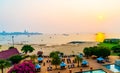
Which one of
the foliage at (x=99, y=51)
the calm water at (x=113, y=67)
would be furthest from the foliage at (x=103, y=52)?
the calm water at (x=113, y=67)

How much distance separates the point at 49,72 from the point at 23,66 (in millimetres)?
8616

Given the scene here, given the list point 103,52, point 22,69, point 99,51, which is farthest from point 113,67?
point 22,69

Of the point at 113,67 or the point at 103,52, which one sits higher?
the point at 103,52

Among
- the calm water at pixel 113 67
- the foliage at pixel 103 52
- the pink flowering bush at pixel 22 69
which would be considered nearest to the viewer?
the pink flowering bush at pixel 22 69

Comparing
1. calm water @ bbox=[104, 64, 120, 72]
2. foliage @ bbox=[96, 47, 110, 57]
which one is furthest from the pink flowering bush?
foliage @ bbox=[96, 47, 110, 57]

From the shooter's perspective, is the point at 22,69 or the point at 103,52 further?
the point at 103,52

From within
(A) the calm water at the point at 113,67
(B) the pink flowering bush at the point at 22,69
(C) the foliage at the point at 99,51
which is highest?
(B) the pink flowering bush at the point at 22,69

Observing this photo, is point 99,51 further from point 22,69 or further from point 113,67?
point 22,69

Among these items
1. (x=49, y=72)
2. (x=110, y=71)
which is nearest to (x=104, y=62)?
(x=110, y=71)

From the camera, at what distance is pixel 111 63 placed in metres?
35.0

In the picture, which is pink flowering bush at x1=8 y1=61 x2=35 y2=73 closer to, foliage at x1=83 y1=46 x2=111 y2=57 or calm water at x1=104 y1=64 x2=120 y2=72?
calm water at x1=104 y1=64 x2=120 y2=72

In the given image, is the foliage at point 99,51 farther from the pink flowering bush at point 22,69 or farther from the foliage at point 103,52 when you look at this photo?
the pink flowering bush at point 22,69

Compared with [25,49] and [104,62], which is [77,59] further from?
[25,49]

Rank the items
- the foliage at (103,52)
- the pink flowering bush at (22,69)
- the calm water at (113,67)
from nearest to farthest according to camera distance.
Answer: the pink flowering bush at (22,69), the calm water at (113,67), the foliage at (103,52)
